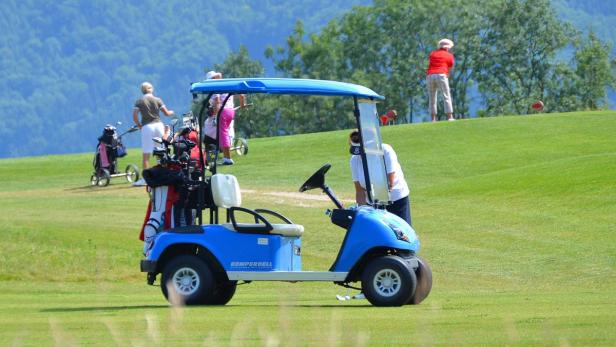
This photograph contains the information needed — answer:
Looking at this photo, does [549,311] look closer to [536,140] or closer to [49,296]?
[49,296]

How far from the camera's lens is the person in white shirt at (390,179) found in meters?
17.2

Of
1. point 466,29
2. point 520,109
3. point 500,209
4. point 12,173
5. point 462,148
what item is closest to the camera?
point 500,209

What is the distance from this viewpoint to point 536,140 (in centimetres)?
3791

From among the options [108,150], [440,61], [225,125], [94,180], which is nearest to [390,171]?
[225,125]

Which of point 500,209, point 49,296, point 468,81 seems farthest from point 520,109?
point 49,296

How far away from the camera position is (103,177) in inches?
1309

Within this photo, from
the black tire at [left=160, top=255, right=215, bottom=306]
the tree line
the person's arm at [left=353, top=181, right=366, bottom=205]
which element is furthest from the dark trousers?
the tree line

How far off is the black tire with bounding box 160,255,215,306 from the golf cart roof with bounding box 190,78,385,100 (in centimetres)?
178

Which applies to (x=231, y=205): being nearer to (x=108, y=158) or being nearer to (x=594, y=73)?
(x=108, y=158)

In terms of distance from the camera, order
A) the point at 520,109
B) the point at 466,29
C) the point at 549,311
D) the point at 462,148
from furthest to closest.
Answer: the point at 466,29, the point at 520,109, the point at 462,148, the point at 549,311

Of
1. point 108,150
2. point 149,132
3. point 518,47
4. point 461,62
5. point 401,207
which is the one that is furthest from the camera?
point 461,62

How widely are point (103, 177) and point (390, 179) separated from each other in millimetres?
16154

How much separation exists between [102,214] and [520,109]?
7834 centimetres

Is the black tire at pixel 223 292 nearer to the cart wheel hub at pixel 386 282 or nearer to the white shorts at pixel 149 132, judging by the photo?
the cart wheel hub at pixel 386 282
